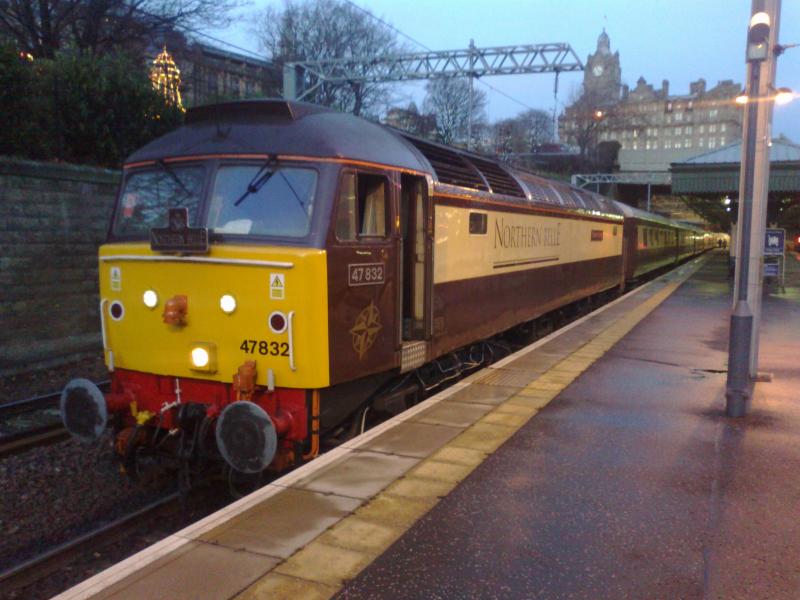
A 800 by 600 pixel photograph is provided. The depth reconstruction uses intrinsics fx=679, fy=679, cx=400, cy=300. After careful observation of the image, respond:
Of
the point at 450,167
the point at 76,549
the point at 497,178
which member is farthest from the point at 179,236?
the point at 497,178

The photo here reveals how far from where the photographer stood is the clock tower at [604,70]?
12625cm

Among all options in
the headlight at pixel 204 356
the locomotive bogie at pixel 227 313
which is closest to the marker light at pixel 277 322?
the locomotive bogie at pixel 227 313

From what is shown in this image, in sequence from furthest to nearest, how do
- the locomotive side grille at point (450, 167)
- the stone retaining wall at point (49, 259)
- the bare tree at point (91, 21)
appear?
the bare tree at point (91, 21)
the stone retaining wall at point (49, 259)
the locomotive side grille at point (450, 167)

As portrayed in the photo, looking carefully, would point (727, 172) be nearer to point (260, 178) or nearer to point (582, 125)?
point (260, 178)

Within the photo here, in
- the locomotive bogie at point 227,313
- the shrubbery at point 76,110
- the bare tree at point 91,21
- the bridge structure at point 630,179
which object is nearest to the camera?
the locomotive bogie at point 227,313

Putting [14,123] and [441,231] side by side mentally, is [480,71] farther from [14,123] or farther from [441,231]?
[441,231]

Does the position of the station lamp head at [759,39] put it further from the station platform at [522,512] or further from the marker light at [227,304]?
the marker light at [227,304]

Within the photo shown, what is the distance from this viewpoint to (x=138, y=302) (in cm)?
567

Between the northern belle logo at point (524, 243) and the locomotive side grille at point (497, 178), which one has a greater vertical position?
the locomotive side grille at point (497, 178)

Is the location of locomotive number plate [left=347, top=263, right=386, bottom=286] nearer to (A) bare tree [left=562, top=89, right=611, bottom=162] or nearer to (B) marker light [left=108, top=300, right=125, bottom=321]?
(B) marker light [left=108, top=300, right=125, bottom=321]

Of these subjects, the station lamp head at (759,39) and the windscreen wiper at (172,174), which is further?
the station lamp head at (759,39)

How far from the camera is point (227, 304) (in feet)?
17.1

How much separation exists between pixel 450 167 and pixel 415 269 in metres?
1.46

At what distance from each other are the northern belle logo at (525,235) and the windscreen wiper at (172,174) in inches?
163
